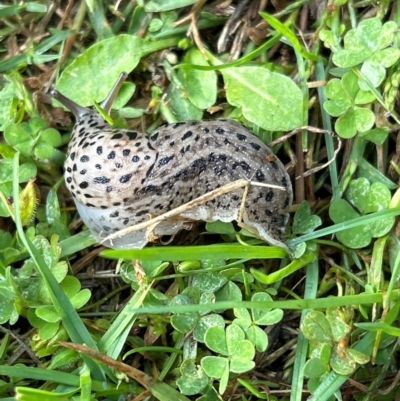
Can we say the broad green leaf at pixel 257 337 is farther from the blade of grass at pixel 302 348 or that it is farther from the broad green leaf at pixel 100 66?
the broad green leaf at pixel 100 66

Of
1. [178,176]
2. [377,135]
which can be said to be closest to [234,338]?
[178,176]

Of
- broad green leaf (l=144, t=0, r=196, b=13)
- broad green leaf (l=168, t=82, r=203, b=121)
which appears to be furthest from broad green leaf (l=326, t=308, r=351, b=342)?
broad green leaf (l=144, t=0, r=196, b=13)

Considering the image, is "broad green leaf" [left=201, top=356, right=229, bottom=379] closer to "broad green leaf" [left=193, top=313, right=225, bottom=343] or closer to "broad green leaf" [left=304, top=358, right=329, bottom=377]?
"broad green leaf" [left=193, top=313, right=225, bottom=343]

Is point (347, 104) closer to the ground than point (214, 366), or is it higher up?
higher up

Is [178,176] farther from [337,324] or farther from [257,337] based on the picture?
[337,324]

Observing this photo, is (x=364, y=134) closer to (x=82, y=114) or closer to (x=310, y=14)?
(x=310, y=14)
